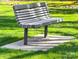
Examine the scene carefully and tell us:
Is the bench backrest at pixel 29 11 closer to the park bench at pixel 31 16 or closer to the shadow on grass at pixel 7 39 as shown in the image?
the park bench at pixel 31 16

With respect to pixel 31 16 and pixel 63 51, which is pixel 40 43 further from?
pixel 63 51

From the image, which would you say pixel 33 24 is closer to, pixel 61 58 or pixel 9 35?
pixel 61 58

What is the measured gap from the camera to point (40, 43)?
26.9 ft

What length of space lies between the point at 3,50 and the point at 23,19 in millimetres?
1125

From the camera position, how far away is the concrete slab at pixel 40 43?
25.2 ft

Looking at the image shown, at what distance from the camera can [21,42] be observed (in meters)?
8.38

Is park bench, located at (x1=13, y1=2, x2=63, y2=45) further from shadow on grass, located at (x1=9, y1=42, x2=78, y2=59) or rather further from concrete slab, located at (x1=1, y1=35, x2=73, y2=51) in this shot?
shadow on grass, located at (x1=9, y1=42, x2=78, y2=59)

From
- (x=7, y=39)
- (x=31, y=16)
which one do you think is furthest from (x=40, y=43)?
(x=7, y=39)

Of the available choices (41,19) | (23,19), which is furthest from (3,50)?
(41,19)

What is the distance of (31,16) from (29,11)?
15 centimetres

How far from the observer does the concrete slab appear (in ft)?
25.2

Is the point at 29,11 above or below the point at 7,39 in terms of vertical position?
above

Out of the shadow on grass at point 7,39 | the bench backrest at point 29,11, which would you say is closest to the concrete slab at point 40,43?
the shadow on grass at point 7,39

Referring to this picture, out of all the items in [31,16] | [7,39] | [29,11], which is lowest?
[7,39]
